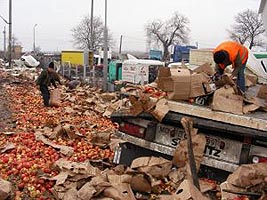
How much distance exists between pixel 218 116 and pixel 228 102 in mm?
216

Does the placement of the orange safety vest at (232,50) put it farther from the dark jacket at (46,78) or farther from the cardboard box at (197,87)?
the dark jacket at (46,78)

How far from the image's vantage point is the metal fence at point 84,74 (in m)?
22.6

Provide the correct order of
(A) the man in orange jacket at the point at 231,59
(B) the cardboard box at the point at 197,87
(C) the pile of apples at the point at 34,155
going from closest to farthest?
(B) the cardboard box at the point at 197,87 → (C) the pile of apples at the point at 34,155 → (A) the man in orange jacket at the point at 231,59

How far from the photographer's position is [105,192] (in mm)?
4535

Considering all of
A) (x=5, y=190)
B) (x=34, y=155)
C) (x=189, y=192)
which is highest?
(x=189, y=192)

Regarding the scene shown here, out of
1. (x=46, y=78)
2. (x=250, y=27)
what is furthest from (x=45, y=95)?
(x=250, y=27)

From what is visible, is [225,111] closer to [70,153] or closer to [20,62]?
[70,153]

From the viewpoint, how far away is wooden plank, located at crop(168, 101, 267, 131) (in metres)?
4.55

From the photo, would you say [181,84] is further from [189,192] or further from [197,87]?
[189,192]

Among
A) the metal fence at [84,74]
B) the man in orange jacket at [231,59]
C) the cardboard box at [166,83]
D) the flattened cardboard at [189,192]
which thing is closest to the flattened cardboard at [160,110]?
the cardboard box at [166,83]

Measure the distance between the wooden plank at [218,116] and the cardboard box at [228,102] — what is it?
76mm

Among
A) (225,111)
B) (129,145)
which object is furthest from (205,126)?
(129,145)

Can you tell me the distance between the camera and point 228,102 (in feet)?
15.8

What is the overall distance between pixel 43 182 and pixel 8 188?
0.58 meters
